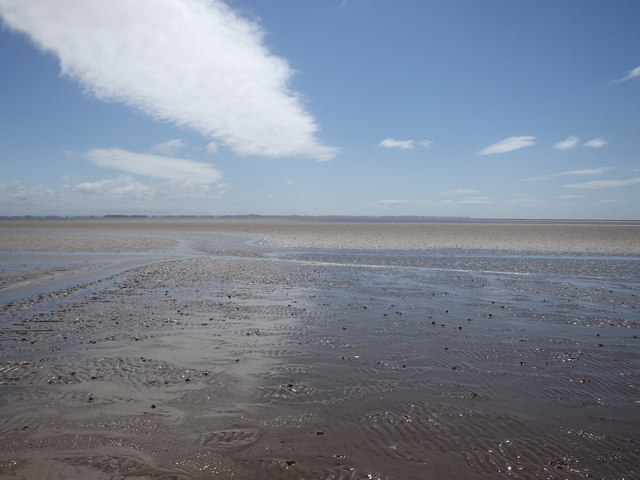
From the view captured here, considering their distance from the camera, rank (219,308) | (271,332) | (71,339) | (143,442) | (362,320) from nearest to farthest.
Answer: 1. (143,442)
2. (71,339)
3. (271,332)
4. (362,320)
5. (219,308)

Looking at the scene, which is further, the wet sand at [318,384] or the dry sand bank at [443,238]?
the dry sand bank at [443,238]

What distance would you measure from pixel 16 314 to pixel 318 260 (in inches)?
711

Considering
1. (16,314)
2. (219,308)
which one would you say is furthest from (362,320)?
(16,314)

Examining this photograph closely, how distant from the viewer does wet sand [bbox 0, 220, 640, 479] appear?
509 cm

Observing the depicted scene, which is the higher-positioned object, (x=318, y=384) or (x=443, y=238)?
(x=443, y=238)

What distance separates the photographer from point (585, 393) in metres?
7.01

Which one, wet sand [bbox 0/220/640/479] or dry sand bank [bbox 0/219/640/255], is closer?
wet sand [bbox 0/220/640/479]

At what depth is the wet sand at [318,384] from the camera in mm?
5090

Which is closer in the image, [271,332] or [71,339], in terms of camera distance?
[71,339]

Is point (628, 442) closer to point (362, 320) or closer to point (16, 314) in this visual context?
point (362, 320)

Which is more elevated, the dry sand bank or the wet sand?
the dry sand bank

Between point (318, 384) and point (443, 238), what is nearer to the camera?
point (318, 384)

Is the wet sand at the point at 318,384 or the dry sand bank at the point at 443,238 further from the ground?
the dry sand bank at the point at 443,238

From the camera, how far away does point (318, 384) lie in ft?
24.0
